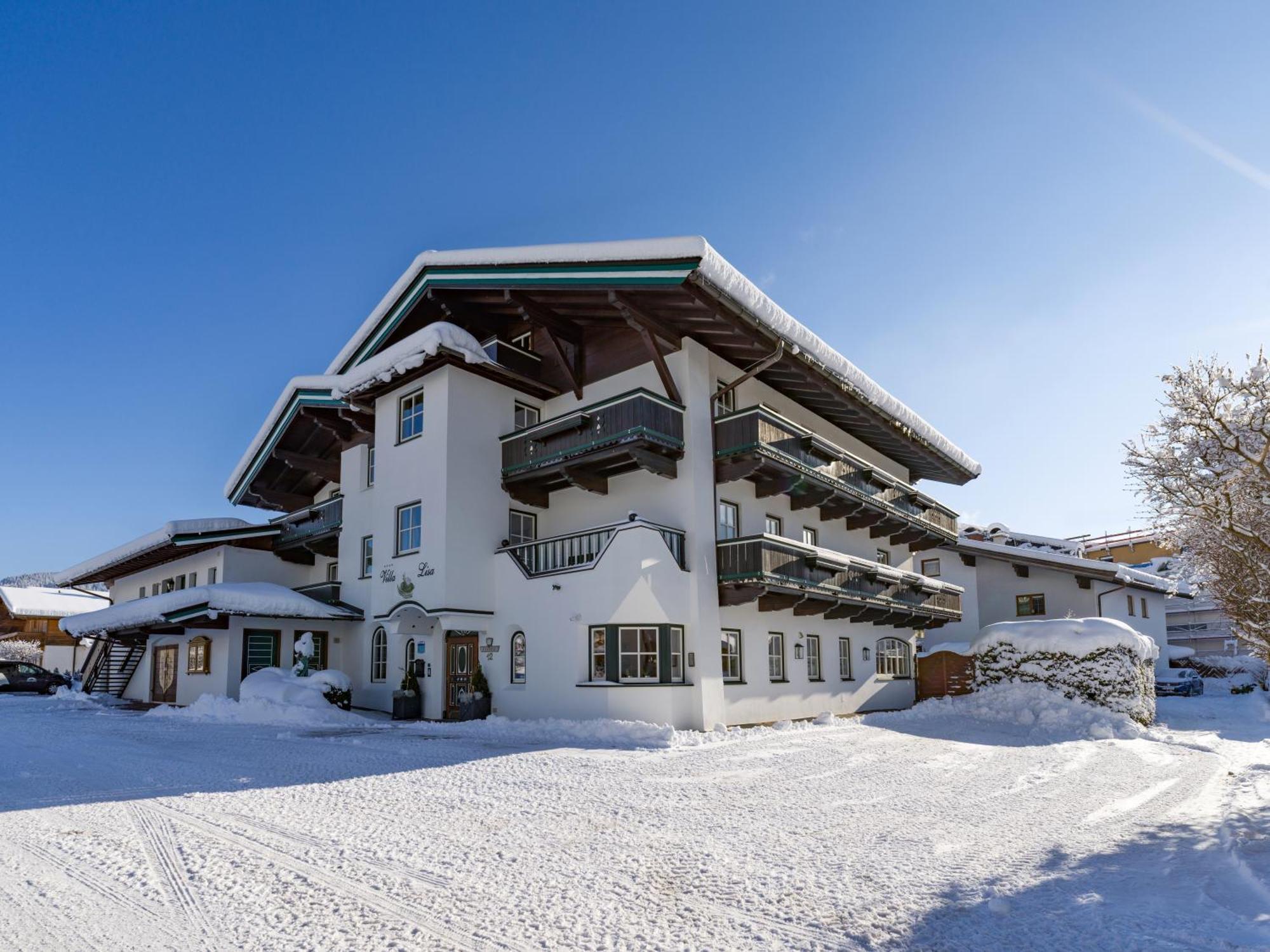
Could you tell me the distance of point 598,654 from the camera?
1877 centimetres

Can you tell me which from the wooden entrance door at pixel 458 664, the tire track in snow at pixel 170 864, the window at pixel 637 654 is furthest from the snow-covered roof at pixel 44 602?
A: the tire track in snow at pixel 170 864

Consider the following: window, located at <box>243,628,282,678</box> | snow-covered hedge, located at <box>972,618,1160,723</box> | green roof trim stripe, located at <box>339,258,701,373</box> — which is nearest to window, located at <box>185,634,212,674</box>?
window, located at <box>243,628,282,678</box>

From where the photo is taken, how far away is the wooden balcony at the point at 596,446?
18781mm

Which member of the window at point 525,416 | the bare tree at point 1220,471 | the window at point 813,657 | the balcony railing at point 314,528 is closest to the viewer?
the bare tree at point 1220,471

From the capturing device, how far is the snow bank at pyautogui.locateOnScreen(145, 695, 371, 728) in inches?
786

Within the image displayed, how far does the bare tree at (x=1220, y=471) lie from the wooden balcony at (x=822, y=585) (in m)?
8.27

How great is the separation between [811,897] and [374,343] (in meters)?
22.1

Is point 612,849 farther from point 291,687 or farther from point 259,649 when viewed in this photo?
point 259,649

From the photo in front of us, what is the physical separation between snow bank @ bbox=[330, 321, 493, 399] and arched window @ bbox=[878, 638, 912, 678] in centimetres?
1639

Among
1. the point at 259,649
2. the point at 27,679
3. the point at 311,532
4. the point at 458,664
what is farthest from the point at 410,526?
the point at 27,679

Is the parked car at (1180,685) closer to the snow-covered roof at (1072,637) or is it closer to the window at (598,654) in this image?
the snow-covered roof at (1072,637)

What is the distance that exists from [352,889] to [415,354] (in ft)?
55.3

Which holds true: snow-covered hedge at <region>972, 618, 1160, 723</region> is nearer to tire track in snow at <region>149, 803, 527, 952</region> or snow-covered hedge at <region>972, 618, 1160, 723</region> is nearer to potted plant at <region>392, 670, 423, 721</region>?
potted plant at <region>392, 670, 423, 721</region>

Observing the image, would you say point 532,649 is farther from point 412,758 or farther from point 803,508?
point 803,508
